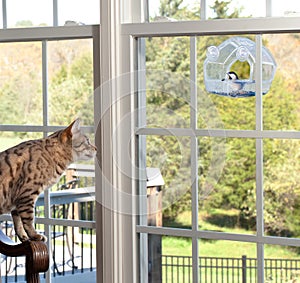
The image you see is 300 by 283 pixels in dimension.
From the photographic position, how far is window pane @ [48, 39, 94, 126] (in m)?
3.01

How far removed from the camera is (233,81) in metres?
2.72

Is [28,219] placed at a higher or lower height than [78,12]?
lower

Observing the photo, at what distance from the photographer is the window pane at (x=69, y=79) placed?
301cm

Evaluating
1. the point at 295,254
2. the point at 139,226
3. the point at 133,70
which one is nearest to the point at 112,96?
the point at 133,70

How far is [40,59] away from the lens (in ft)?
10.2

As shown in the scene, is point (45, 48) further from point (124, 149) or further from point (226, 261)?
point (226, 261)

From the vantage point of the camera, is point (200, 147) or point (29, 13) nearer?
point (200, 147)

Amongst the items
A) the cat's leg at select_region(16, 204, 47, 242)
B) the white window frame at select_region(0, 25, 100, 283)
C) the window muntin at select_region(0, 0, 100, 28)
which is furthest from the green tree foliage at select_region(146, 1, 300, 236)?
the cat's leg at select_region(16, 204, 47, 242)

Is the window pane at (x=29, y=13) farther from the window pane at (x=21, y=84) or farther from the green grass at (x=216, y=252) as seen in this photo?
the green grass at (x=216, y=252)

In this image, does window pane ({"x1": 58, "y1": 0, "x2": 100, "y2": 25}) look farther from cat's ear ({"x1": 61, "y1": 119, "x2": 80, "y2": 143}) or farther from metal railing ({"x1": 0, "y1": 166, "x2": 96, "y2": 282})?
metal railing ({"x1": 0, "y1": 166, "x2": 96, "y2": 282})

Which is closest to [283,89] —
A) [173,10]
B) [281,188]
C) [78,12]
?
[281,188]

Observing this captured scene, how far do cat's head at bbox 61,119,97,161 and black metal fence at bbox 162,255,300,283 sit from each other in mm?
479

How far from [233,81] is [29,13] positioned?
0.92 metres

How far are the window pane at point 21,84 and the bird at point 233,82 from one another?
0.81 meters
